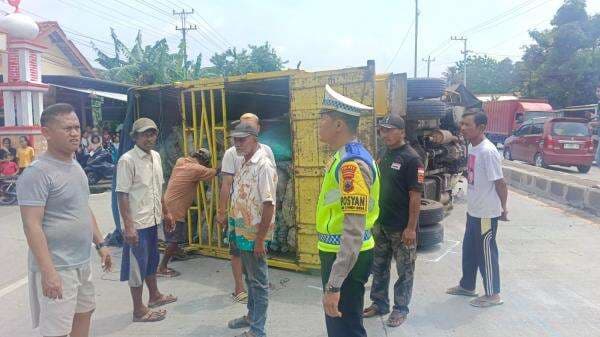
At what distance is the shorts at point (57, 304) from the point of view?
107 inches

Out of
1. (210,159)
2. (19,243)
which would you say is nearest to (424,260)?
(210,159)

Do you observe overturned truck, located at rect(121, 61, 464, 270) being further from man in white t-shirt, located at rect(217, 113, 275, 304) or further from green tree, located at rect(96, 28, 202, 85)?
green tree, located at rect(96, 28, 202, 85)

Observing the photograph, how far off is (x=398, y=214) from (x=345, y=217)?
1.82 metres

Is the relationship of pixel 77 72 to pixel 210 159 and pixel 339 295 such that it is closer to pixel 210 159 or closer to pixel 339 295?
pixel 210 159

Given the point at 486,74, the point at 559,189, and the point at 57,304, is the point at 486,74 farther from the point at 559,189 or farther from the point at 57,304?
the point at 57,304

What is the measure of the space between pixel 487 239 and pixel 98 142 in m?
13.9

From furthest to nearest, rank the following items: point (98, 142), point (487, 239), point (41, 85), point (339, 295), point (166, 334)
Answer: point (98, 142) → point (41, 85) → point (487, 239) → point (166, 334) → point (339, 295)

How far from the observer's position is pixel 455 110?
10289mm

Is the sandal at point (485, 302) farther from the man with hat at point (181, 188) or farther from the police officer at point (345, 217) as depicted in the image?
the man with hat at point (181, 188)

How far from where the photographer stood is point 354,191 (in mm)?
2385

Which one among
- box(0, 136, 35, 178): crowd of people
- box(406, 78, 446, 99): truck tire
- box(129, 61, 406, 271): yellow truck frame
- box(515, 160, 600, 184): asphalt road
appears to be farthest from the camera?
box(515, 160, 600, 184): asphalt road

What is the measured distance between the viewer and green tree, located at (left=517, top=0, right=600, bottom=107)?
27.8 metres

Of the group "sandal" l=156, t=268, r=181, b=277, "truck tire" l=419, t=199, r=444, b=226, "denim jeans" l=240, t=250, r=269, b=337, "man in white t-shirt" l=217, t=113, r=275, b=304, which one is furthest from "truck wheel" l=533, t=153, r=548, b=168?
"denim jeans" l=240, t=250, r=269, b=337

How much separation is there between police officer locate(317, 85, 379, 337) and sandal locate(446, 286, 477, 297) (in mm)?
2531
